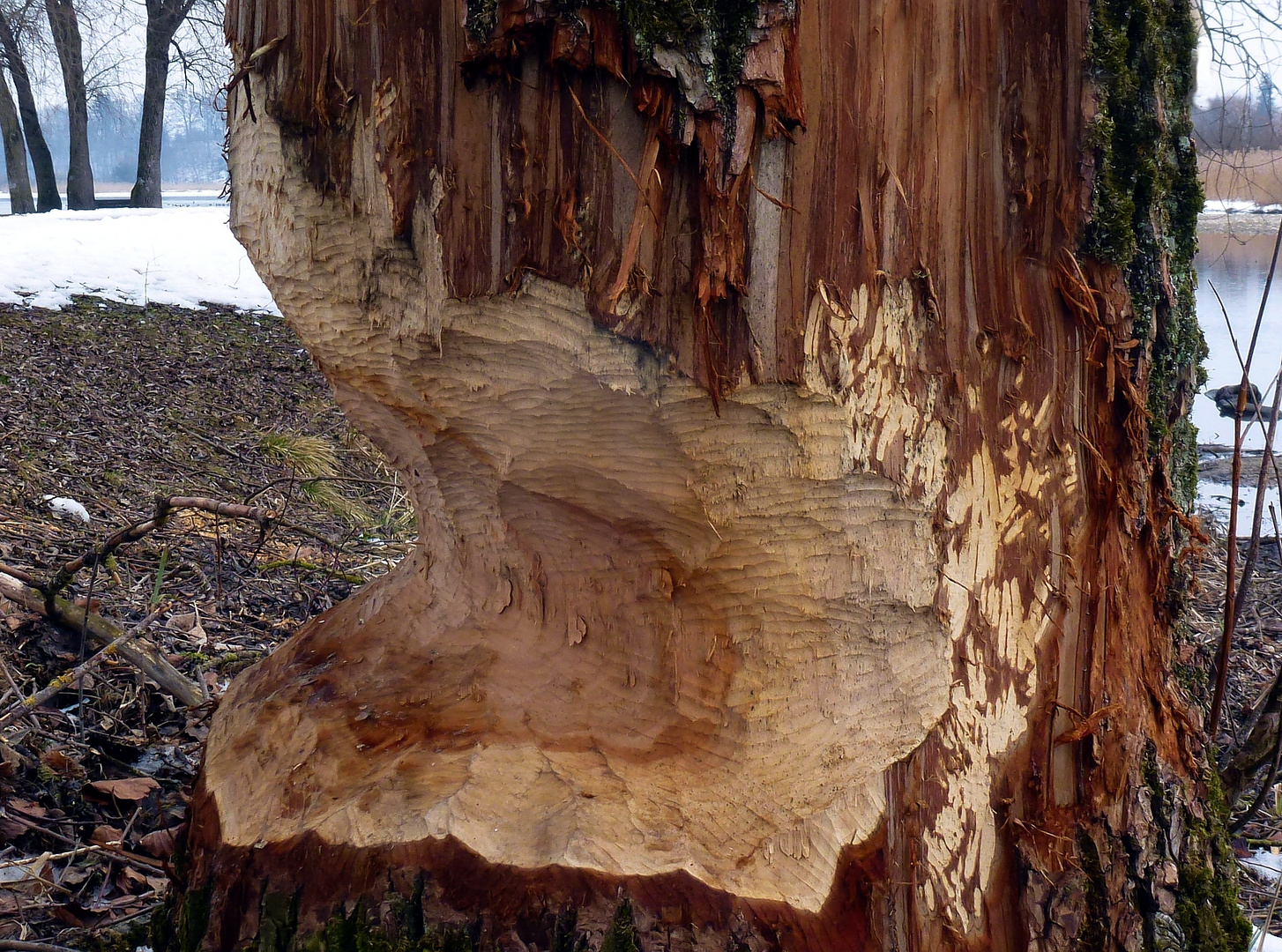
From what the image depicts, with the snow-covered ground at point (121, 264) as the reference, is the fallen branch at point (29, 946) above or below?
below

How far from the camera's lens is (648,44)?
1.08 m

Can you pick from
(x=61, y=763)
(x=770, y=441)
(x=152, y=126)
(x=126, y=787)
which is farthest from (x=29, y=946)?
(x=152, y=126)

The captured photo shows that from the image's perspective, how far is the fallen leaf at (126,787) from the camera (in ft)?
7.29

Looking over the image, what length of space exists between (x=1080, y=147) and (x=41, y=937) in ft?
7.30

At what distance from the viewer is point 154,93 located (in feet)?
53.5

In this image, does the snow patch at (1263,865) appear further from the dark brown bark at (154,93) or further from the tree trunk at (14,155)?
the tree trunk at (14,155)

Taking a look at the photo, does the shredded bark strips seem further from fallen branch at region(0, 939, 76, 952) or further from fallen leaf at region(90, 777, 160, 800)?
fallen leaf at region(90, 777, 160, 800)

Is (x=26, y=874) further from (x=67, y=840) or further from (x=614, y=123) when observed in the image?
(x=614, y=123)

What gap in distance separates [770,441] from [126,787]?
1.89 metres

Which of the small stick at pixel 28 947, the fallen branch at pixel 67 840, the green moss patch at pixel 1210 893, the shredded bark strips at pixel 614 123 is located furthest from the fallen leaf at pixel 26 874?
the green moss patch at pixel 1210 893

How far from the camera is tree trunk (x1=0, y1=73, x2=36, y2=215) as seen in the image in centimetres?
1583

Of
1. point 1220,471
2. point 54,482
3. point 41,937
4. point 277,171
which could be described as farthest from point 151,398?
point 1220,471

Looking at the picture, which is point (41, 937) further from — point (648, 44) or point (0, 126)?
point (0, 126)

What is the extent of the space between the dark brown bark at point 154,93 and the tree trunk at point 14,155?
161cm
